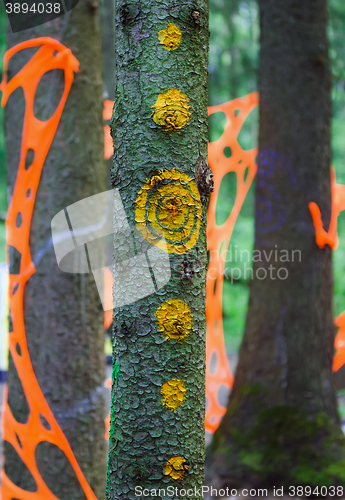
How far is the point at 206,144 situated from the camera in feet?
Answer: 3.63

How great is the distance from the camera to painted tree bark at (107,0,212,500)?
3.34 feet

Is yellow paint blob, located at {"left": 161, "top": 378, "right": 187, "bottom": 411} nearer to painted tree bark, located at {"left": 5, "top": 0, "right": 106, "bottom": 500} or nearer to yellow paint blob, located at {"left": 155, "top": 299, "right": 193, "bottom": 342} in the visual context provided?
yellow paint blob, located at {"left": 155, "top": 299, "right": 193, "bottom": 342}

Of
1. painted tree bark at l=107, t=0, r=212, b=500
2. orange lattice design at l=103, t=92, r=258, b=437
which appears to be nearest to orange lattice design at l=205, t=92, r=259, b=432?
orange lattice design at l=103, t=92, r=258, b=437

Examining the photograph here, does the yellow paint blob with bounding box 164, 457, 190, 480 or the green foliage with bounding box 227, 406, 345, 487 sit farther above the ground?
the yellow paint blob with bounding box 164, 457, 190, 480

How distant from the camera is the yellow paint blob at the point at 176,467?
39.7 inches

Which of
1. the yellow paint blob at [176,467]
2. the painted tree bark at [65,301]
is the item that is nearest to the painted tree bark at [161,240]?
the yellow paint blob at [176,467]

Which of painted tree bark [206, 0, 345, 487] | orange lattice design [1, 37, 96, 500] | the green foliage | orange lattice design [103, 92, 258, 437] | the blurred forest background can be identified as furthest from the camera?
the blurred forest background

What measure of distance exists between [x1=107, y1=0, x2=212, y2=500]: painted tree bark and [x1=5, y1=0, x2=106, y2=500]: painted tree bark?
2.84 ft

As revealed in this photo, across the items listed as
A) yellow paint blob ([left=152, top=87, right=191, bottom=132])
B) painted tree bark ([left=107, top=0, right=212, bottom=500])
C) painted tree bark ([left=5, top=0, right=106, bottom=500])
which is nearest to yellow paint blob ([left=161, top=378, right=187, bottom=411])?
painted tree bark ([left=107, top=0, right=212, bottom=500])

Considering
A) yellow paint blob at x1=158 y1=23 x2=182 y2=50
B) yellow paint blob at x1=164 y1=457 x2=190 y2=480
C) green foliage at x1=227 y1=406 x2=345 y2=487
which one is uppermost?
yellow paint blob at x1=158 y1=23 x2=182 y2=50

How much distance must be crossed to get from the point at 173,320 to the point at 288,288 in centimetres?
201

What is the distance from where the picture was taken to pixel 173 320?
102 cm

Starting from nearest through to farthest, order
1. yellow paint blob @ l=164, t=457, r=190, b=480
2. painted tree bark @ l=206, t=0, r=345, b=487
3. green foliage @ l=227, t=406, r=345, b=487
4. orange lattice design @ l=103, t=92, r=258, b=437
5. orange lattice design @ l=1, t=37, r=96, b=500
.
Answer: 1. yellow paint blob @ l=164, t=457, r=190, b=480
2. orange lattice design @ l=1, t=37, r=96, b=500
3. green foliage @ l=227, t=406, r=345, b=487
4. painted tree bark @ l=206, t=0, r=345, b=487
5. orange lattice design @ l=103, t=92, r=258, b=437

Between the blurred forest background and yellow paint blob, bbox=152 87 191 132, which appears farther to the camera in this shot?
the blurred forest background
